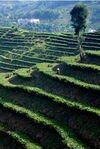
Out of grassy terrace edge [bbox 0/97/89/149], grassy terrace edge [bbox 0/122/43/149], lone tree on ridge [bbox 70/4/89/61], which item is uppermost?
lone tree on ridge [bbox 70/4/89/61]

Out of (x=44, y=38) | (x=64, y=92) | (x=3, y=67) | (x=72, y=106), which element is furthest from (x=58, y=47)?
(x=72, y=106)

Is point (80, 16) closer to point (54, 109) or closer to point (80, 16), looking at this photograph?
point (80, 16)

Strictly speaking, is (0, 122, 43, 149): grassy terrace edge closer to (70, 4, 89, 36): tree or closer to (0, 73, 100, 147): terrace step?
(0, 73, 100, 147): terrace step

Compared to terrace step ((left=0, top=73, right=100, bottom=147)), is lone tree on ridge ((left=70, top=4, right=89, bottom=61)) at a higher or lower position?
higher

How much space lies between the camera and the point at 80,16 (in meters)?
39.9

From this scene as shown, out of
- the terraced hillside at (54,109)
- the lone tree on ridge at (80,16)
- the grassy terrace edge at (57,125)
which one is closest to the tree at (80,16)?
the lone tree on ridge at (80,16)

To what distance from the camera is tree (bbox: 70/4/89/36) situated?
39.9 m

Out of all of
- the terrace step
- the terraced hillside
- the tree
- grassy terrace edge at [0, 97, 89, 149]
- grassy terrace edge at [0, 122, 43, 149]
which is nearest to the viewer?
grassy terrace edge at [0, 97, 89, 149]

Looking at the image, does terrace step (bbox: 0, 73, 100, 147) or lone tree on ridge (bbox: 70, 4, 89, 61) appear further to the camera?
lone tree on ridge (bbox: 70, 4, 89, 61)

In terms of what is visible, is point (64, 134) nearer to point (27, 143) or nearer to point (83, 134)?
point (83, 134)

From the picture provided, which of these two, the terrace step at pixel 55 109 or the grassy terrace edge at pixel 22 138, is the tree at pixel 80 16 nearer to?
the terrace step at pixel 55 109

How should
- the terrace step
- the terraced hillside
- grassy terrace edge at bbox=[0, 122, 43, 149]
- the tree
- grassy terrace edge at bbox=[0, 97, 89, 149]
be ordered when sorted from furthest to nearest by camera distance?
the tree < the terrace step < grassy terrace edge at bbox=[0, 122, 43, 149] < the terraced hillside < grassy terrace edge at bbox=[0, 97, 89, 149]

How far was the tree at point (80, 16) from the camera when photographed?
39875mm

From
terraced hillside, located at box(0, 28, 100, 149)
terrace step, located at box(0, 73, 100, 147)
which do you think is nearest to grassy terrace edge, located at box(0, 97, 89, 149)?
terraced hillside, located at box(0, 28, 100, 149)
